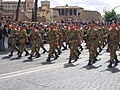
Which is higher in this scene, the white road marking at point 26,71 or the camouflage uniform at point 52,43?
the camouflage uniform at point 52,43

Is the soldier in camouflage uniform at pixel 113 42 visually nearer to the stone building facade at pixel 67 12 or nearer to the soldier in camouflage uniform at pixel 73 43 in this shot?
the soldier in camouflage uniform at pixel 73 43

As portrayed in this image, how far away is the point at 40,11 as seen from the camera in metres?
88.0

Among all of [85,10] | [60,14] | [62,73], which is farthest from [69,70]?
[85,10]

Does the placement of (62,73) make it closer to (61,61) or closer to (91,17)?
(61,61)

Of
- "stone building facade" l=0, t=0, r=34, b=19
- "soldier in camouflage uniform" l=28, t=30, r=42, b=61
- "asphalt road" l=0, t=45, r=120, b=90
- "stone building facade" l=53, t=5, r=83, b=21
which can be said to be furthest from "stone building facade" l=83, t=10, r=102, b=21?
"asphalt road" l=0, t=45, r=120, b=90

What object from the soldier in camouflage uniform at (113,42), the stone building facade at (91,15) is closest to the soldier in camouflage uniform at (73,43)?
the soldier in camouflage uniform at (113,42)

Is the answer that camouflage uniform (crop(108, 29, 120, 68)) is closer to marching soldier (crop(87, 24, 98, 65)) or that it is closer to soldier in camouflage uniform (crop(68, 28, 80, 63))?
marching soldier (crop(87, 24, 98, 65))

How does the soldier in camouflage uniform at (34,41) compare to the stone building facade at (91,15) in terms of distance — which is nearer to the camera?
the soldier in camouflage uniform at (34,41)

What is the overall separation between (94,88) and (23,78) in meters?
2.83

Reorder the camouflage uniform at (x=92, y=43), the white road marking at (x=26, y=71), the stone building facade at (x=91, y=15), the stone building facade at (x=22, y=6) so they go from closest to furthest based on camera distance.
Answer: the white road marking at (x=26, y=71)
the camouflage uniform at (x=92, y=43)
the stone building facade at (x=22, y=6)
the stone building facade at (x=91, y=15)

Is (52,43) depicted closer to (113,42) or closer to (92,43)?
(92,43)

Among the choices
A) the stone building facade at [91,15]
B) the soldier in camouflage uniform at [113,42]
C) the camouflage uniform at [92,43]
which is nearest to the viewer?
the soldier in camouflage uniform at [113,42]

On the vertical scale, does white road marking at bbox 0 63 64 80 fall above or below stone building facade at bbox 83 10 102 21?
above

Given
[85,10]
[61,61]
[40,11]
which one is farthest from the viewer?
[85,10]
